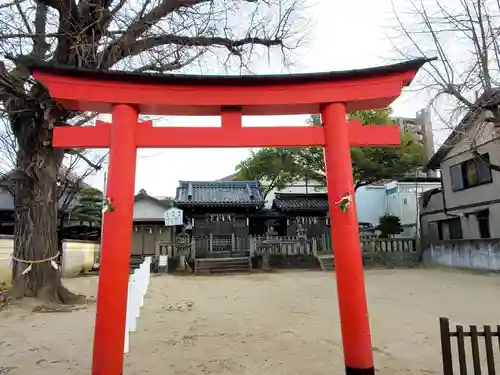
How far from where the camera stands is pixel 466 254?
1900 centimetres

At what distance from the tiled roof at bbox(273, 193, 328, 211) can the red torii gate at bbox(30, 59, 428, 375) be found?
2236cm

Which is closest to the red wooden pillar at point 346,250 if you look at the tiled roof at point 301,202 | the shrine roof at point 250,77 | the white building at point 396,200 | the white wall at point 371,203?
the shrine roof at point 250,77

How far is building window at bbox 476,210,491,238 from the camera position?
19.8 metres

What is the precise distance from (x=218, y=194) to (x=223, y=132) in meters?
22.6

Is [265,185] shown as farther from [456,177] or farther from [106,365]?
[106,365]

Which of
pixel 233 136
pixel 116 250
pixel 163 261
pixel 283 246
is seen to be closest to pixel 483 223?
pixel 283 246

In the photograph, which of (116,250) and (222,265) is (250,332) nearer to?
(116,250)

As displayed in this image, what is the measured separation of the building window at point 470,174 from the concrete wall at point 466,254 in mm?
3328

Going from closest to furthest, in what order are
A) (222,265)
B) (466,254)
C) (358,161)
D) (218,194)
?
(466,254)
(222,265)
(358,161)
(218,194)

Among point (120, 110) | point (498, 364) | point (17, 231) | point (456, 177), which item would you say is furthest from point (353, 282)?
point (456, 177)

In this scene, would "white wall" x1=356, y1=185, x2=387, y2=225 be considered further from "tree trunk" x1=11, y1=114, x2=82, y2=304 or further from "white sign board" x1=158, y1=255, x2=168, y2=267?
"tree trunk" x1=11, y1=114, x2=82, y2=304

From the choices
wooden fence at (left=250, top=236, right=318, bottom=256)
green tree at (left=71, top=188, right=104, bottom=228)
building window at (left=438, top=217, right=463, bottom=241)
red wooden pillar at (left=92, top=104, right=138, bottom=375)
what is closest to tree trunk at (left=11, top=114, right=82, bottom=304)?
red wooden pillar at (left=92, top=104, right=138, bottom=375)

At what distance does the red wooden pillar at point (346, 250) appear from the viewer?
465 centimetres

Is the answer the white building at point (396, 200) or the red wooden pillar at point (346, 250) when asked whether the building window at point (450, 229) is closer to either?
the white building at point (396, 200)
